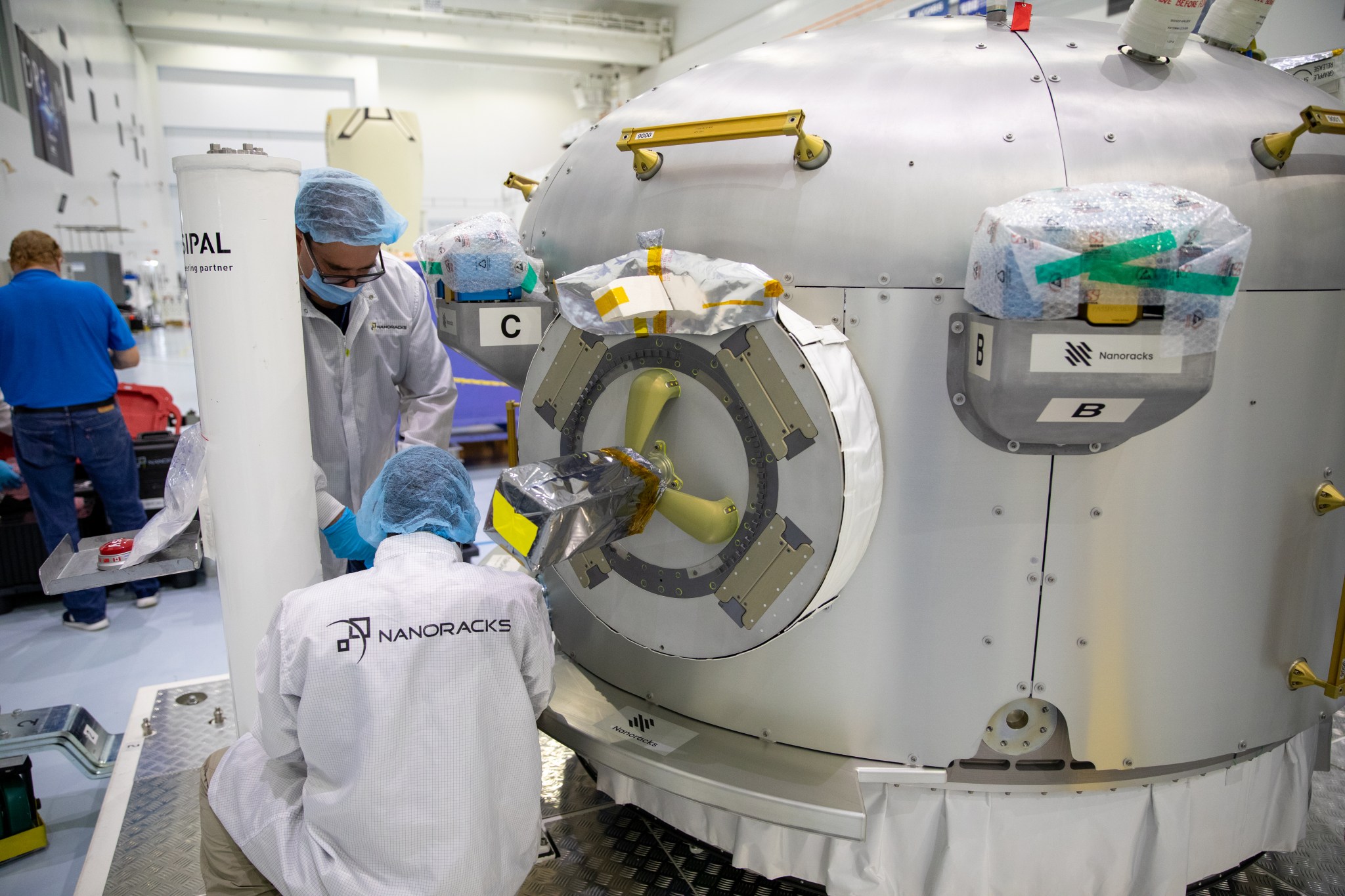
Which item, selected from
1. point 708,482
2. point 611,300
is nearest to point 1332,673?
point 708,482

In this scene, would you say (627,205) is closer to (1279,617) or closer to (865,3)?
(1279,617)

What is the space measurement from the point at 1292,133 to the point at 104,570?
2.77 meters

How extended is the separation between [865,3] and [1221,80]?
7725 mm

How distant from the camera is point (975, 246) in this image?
64.2 inches

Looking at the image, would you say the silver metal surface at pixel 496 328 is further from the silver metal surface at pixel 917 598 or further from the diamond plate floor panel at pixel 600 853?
the diamond plate floor panel at pixel 600 853

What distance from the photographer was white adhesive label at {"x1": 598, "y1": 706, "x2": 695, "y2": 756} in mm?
2072

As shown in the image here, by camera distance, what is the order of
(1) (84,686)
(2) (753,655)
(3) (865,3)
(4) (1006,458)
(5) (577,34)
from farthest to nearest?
(5) (577,34) < (3) (865,3) < (1) (84,686) < (2) (753,655) < (4) (1006,458)

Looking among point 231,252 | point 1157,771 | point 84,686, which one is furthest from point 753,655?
point 84,686

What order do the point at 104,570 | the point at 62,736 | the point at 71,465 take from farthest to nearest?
the point at 71,465, the point at 62,736, the point at 104,570

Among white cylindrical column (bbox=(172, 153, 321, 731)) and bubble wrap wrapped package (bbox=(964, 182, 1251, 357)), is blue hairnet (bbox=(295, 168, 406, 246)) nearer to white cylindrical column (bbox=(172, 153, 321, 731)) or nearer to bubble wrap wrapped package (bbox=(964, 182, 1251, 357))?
white cylindrical column (bbox=(172, 153, 321, 731))

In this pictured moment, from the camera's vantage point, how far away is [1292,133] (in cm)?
172

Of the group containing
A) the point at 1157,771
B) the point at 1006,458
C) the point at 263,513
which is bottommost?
the point at 1157,771

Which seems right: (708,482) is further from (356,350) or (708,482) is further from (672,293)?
(356,350)

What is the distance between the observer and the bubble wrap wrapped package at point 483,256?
2.28 m
